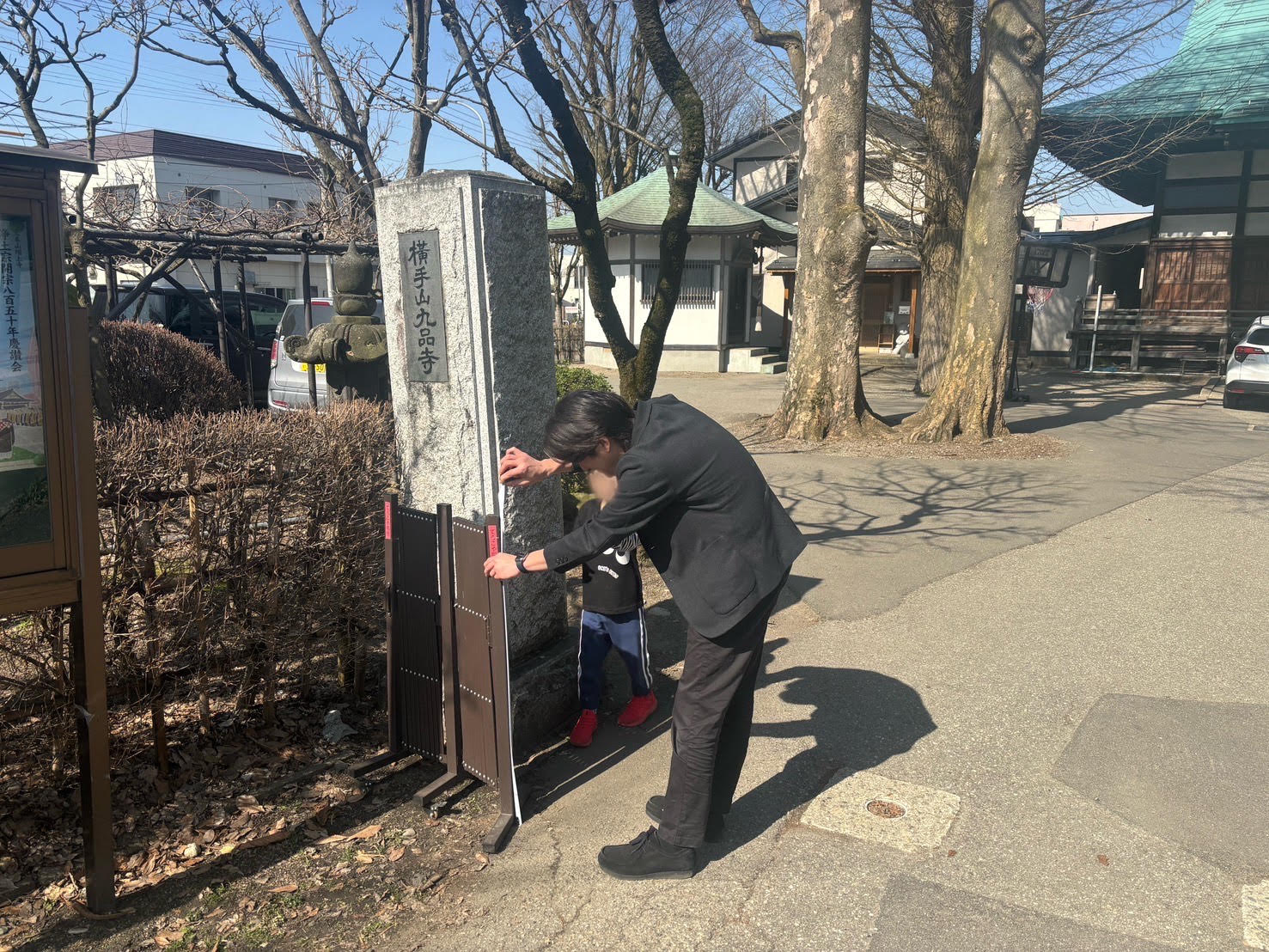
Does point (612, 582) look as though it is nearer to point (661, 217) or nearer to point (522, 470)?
point (522, 470)

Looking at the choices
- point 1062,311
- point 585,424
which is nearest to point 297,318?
point 585,424

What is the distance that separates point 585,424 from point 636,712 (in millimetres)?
1777

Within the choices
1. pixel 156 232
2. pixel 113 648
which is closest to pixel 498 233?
pixel 113 648

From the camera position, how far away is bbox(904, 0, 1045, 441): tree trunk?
1070 cm

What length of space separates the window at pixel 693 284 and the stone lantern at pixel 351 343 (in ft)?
51.7

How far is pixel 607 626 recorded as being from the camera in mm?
4109

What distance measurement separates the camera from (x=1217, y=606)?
5.63 metres

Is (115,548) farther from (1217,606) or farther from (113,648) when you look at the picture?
(1217,606)

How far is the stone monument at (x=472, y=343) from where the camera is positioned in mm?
3773

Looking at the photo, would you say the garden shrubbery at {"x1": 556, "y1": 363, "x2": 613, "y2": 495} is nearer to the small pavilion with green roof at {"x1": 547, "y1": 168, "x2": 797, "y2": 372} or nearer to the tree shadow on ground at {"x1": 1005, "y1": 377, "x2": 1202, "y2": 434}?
the tree shadow on ground at {"x1": 1005, "y1": 377, "x2": 1202, "y2": 434}

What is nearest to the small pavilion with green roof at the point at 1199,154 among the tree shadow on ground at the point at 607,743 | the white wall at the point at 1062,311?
the white wall at the point at 1062,311

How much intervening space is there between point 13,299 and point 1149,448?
11837mm

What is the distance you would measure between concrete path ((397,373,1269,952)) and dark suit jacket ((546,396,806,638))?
0.98 meters

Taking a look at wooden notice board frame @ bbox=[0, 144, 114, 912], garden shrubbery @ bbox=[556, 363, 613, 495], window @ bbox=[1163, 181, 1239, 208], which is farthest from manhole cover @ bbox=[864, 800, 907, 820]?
window @ bbox=[1163, 181, 1239, 208]
